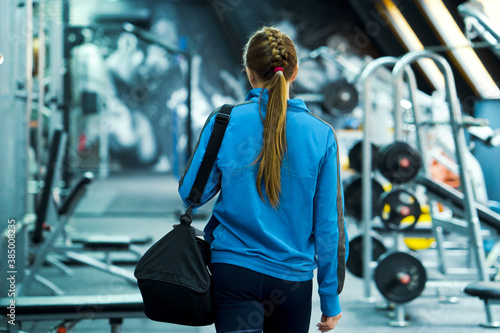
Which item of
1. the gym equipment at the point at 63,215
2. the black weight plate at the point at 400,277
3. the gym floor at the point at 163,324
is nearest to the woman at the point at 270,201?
the gym floor at the point at 163,324

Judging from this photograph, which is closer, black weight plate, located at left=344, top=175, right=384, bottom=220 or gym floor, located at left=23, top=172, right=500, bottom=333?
gym floor, located at left=23, top=172, right=500, bottom=333

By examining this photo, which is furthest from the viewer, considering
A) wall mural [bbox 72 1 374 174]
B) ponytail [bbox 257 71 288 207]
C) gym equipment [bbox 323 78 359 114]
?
wall mural [bbox 72 1 374 174]

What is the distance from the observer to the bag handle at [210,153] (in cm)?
125

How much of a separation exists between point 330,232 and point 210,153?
318mm

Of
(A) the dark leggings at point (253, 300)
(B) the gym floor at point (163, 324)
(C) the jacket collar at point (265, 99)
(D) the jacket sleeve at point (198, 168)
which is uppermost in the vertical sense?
(C) the jacket collar at point (265, 99)

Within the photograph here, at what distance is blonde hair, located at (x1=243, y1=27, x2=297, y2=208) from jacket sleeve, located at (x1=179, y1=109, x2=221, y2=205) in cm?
11

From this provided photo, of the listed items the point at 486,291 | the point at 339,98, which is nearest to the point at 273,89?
the point at 486,291

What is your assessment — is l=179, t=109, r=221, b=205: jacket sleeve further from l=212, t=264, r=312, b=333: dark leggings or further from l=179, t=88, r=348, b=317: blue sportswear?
l=212, t=264, r=312, b=333: dark leggings

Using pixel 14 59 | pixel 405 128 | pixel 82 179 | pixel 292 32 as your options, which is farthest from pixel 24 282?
pixel 292 32

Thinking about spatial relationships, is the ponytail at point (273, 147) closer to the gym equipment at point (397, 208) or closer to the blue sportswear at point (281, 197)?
the blue sportswear at point (281, 197)

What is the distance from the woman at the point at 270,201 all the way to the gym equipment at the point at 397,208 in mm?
2012

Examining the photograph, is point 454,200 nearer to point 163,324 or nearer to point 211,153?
point 163,324

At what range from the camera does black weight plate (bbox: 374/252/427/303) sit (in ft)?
10.2

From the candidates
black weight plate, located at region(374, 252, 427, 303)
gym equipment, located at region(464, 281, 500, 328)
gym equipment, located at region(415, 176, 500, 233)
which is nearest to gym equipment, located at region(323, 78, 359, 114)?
gym equipment, located at region(415, 176, 500, 233)
